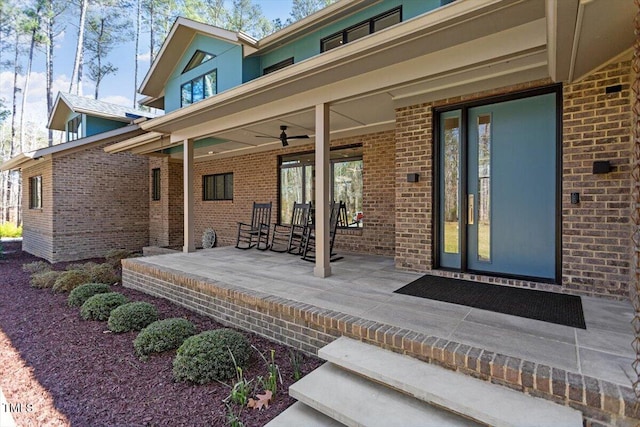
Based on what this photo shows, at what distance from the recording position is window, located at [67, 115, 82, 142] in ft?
36.3

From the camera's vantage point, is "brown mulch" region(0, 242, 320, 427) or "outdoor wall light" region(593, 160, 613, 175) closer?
"brown mulch" region(0, 242, 320, 427)

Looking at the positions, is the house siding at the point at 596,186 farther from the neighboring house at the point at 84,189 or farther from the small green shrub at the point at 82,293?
the neighboring house at the point at 84,189

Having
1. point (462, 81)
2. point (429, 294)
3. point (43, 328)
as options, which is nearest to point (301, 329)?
point (429, 294)

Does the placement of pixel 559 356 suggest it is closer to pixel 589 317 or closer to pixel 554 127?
pixel 589 317

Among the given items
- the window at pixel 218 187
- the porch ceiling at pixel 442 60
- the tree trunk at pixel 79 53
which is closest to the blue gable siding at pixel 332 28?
the porch ceiling at pixel 442 60

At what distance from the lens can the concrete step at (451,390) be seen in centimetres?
170

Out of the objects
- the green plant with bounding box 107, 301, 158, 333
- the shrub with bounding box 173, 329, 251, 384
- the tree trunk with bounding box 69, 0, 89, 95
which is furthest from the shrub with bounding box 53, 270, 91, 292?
the tree trunk with bounding box 69, 0, 89, 95

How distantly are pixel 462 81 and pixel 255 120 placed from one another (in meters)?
3.03

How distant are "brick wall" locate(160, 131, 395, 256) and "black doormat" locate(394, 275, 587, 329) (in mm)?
2257

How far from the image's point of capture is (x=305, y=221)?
245 inches

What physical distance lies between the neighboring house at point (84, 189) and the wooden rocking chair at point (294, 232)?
5.84 metres

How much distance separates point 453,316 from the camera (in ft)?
9.04

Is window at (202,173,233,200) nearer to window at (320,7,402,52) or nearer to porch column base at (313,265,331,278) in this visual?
window at (320,7,402,52)

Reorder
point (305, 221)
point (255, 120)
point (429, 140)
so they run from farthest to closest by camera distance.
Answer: point (305, 221)
point (255, 120)
point (429, 140)
